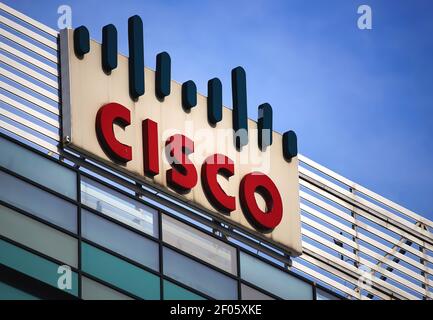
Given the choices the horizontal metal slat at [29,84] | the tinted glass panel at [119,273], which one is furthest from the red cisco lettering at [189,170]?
the tinted glass panel at [119,273]

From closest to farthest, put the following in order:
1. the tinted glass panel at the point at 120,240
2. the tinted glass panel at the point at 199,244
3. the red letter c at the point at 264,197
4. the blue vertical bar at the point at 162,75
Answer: the tinted glass panel at the point at 120,240, the tinted glass panel at the point at 199,244, the blue vertical bar at the point at 162,75, the red letter c at the point at 264,197

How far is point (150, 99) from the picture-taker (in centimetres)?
3906

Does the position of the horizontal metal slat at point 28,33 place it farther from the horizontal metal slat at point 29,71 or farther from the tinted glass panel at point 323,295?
the tinted glass panel at point 323,295

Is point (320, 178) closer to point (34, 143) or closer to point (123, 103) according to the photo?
point (123, 103)

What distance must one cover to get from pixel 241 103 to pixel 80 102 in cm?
687

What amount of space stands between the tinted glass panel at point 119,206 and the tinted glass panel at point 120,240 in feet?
1.59

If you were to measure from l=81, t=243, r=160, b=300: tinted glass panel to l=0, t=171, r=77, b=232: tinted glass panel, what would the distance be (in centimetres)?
82

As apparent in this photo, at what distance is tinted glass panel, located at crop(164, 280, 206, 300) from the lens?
33.1 meters

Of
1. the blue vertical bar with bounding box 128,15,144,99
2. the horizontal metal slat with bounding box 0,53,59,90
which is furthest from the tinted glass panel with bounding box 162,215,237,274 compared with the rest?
the horizontal metal slat with bounding box 0,53,59,90

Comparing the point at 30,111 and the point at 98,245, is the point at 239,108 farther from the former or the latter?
the point at 98,245

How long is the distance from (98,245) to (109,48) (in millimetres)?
8229

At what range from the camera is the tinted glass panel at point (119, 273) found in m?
31.5
